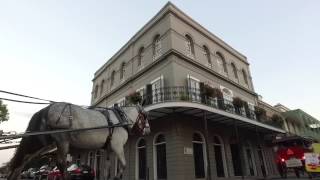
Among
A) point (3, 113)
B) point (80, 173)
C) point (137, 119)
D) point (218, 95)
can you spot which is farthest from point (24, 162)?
point (3, 113)

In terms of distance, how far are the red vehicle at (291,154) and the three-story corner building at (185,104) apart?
2.34 m

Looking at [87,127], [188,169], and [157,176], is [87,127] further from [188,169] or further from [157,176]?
[157,176]

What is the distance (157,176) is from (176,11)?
12.1m

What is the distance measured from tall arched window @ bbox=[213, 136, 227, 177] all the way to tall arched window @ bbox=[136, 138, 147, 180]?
196 inches

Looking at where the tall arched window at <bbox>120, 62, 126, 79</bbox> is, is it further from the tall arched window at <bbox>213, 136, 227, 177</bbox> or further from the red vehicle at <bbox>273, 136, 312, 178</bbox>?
the red vehicle at <bbox>273, 136, 312, 178</bbox>

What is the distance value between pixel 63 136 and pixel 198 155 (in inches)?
514

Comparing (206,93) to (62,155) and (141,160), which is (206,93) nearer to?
(141,160)

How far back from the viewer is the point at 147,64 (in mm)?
18219

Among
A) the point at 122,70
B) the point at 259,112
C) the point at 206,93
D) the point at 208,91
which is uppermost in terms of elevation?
the point at 122,70

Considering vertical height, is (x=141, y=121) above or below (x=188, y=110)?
below

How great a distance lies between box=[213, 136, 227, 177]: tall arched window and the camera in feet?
52.9

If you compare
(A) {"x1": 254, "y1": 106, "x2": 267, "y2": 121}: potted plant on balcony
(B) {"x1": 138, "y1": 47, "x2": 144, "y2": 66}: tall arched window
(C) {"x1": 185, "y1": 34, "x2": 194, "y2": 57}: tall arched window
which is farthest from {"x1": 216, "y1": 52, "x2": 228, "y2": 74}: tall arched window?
(B) {"x1": 138, "y1": 47, "x2": 144, "y2": 66}: tall arched window

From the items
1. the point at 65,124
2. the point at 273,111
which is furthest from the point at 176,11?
the point at 273,111

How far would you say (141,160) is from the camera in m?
16.2
